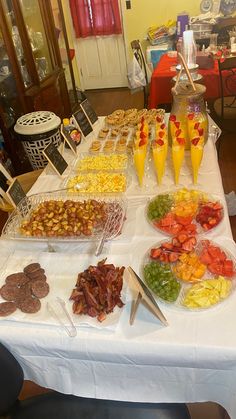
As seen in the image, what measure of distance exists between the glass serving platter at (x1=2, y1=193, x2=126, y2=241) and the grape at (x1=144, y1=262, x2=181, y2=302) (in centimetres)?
20

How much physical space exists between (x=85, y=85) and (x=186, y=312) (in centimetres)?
506

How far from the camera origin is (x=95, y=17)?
15.4 feet

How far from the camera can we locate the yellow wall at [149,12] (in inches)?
178

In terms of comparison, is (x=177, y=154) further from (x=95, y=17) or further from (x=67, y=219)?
(x=95, y=17)

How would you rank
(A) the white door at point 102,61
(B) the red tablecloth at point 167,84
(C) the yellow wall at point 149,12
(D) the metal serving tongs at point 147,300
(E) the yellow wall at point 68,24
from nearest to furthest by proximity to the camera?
(D) the metal serving tongs at point 147,300 < (B) the red tablecloth at point 167,84 < (C) the yellow wall at point 149,12 < (E) the yellow wall at point 68,24 < (A) the white door at point 102,61

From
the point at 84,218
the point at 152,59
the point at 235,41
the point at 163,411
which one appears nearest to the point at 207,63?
the point at 235,41

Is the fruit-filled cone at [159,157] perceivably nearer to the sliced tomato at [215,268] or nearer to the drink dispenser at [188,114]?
the drink dispenser at [188,114]

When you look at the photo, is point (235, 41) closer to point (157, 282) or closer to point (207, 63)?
point (207, 63)

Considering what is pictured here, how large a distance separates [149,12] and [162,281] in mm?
4772

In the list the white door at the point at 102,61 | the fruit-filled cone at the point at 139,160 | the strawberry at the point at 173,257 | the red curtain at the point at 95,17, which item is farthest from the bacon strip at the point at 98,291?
the white door at the point at 102,61

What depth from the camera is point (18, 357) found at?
2.92ft

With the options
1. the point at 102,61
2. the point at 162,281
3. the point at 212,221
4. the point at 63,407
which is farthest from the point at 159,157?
the point at 102,61

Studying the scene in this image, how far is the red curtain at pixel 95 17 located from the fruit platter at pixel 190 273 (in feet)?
14.9

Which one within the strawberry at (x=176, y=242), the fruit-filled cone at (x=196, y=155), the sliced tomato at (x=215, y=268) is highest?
the fruit-filled cone at (x=196, y=155)
